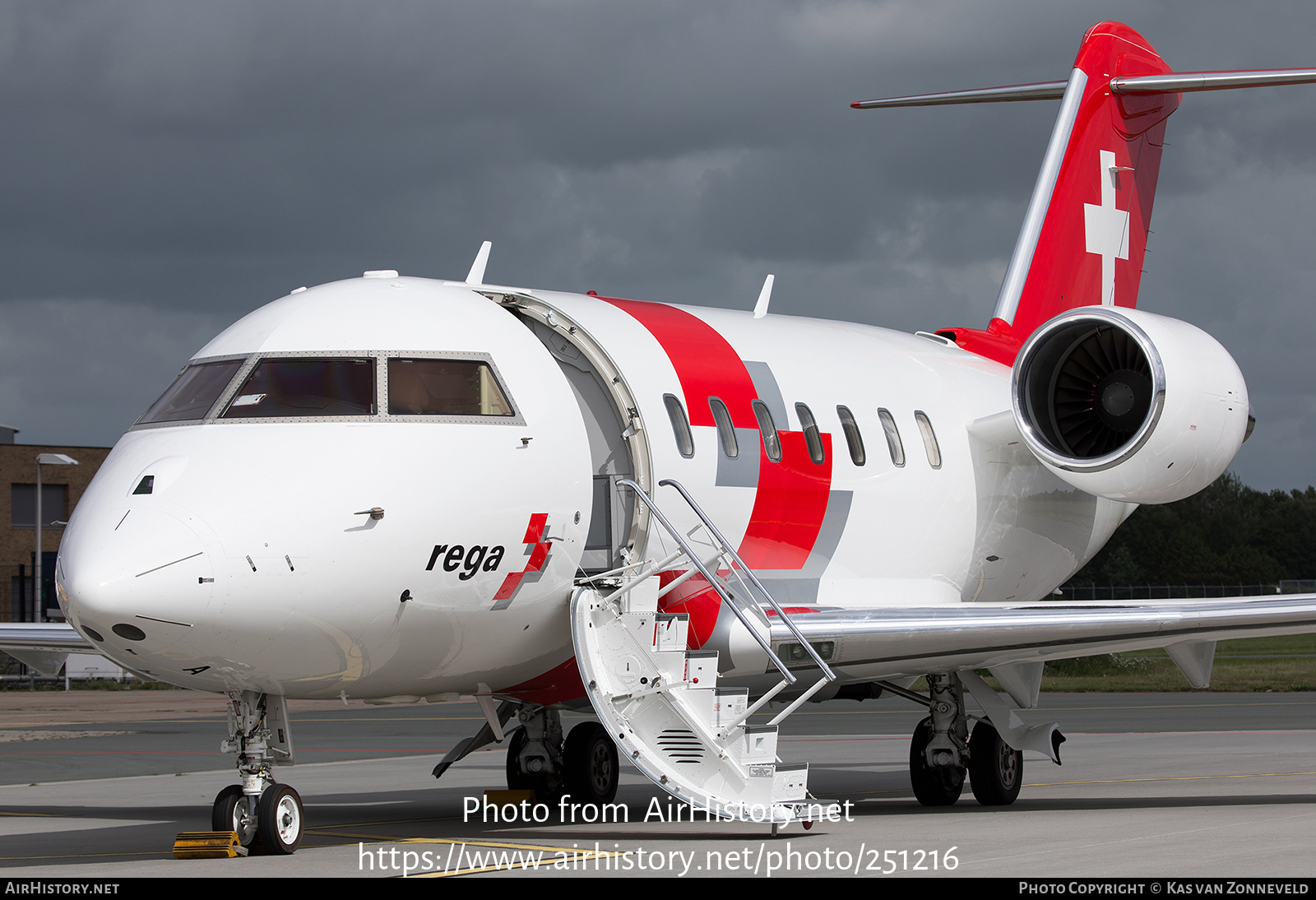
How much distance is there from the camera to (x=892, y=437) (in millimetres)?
15984

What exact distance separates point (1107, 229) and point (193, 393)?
503 inches

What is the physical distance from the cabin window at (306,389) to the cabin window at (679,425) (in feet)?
9.05

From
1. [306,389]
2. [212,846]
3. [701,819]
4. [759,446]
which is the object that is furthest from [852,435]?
[212,846]

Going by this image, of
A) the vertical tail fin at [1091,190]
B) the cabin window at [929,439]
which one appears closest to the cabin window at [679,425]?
the cabin window at [929,439]

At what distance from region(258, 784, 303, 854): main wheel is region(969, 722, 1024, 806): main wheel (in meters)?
7.39

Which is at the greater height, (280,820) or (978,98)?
(978,98)

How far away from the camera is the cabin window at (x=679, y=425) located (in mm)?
13422

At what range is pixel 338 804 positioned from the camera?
1727 centimetres

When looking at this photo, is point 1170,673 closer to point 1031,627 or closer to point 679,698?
point 1031,627

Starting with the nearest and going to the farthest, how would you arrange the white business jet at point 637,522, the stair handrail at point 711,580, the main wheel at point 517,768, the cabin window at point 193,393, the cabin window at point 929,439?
the white business jet at point 637,522, the cabin window at point 193,393, the stair handrail at point 711,580, the main wheel at point 517,768, the cabin window at point 929,439

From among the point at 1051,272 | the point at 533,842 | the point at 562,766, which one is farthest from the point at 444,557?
the point at 1051,272

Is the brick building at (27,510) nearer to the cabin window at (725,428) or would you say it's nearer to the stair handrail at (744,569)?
the cabin window at (725,428)

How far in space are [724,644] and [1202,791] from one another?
262 inches

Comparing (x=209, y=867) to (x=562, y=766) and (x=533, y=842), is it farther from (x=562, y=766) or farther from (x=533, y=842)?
(x=562, y=766)
